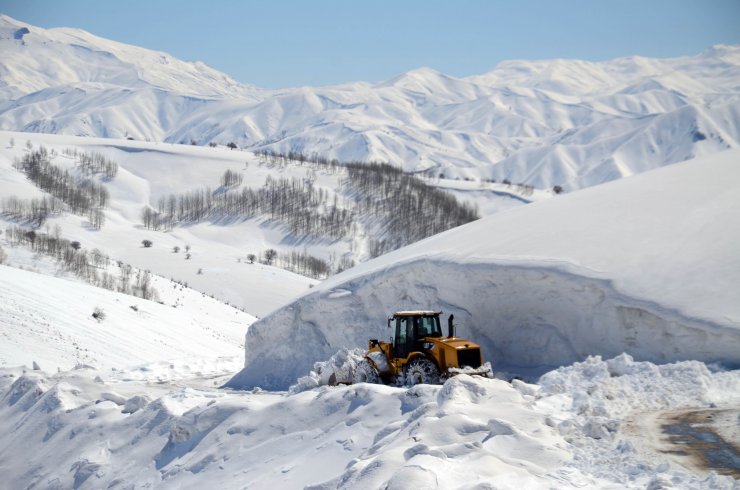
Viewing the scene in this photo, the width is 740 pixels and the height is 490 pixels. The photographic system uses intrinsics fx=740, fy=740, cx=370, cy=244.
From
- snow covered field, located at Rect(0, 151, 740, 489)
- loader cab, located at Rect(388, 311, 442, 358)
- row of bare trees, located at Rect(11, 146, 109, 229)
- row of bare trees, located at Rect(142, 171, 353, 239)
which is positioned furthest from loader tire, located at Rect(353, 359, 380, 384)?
row of bare trees, located at Rect(142, 171, 353, 239)

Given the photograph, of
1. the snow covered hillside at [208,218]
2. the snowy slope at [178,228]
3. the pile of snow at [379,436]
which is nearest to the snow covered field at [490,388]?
the pile of snow at [379,436]

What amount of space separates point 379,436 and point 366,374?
5512 mm

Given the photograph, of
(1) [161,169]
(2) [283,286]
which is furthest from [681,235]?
(1) [161,169]

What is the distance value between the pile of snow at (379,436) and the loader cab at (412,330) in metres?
3.48

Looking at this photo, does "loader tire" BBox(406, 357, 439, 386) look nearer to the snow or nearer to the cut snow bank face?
the snow

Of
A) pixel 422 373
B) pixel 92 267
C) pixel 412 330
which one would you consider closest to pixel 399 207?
pixel 92 267

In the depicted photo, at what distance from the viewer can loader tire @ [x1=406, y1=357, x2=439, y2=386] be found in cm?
1530

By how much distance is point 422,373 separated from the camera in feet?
50.2

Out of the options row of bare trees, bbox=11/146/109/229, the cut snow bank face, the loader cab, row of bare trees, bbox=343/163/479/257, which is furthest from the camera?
row of bare trees, bbox=343/163/479/257

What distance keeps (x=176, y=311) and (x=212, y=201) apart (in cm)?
8357

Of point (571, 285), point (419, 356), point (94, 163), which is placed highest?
point (94, 163)

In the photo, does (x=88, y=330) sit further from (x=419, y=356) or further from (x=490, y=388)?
(x=490, y=388)

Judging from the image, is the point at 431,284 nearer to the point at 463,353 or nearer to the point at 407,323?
the point at 407,323

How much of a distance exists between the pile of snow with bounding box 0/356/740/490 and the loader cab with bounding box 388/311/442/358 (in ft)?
11.4
